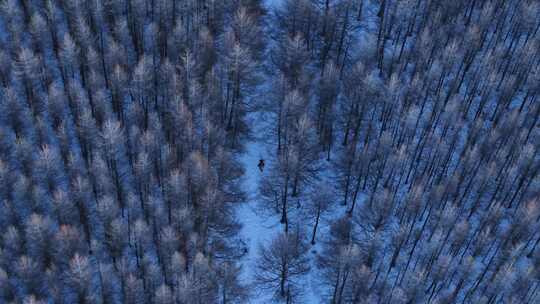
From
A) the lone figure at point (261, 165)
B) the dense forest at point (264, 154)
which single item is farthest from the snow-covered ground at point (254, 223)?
the lone figure at point (261, 165)

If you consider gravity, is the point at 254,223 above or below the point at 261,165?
below

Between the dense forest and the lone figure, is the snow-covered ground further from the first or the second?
the lone figure

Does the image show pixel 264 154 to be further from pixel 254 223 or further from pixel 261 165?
pixel 254 223

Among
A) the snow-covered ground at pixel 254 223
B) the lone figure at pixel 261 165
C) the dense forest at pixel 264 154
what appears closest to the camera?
the dense forest at pixel 264 154

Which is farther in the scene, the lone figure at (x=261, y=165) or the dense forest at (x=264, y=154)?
the lone figure at (x=261, y=165)

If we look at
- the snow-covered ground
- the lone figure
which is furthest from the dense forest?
the lone figure

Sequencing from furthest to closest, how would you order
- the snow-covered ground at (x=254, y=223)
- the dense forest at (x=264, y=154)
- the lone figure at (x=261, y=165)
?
the lone figure at (x=261, y=165)
the snow-covered ground at (x=254, y=223)
the dense forest at (x=264, y=154)

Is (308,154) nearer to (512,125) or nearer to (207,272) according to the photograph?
(207,272)

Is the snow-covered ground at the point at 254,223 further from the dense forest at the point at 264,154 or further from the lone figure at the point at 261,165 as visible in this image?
the lone figure at the point at 261,165

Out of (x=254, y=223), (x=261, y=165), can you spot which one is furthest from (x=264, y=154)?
(x=254, y=223)
